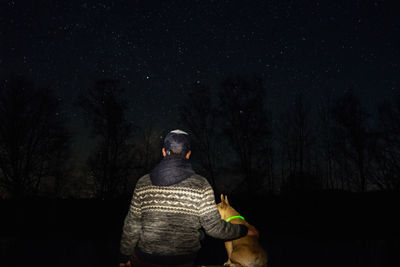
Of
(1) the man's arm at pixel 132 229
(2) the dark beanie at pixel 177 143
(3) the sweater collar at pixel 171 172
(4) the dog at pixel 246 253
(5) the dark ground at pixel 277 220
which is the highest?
(2) the dark beanie at pixel 177 143

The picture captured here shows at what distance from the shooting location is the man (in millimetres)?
2604

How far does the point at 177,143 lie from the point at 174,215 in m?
0.65

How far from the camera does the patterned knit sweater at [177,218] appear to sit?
260cm

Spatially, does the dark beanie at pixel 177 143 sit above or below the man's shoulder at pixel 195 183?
above

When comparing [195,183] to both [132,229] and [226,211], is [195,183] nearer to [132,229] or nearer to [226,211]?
[132,229]

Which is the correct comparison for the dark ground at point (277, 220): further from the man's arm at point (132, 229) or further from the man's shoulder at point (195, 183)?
the man's shoulder at point (195, 183)

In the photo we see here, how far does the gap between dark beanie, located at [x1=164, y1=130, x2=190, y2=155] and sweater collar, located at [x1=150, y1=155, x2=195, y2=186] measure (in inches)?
4.1

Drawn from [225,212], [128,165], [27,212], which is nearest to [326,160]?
[128,165]

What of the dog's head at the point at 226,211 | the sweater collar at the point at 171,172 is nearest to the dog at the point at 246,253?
the dog's head at the point at 226,211

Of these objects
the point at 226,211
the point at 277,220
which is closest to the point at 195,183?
the point at 226,211

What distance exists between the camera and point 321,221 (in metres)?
18.8

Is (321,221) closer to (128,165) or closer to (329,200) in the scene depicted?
(329,200)

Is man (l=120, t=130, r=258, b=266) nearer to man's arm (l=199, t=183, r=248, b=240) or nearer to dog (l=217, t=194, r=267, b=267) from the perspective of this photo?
man's arm (l=199, t=183, r=248, b=240)

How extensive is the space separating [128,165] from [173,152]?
938 inches
